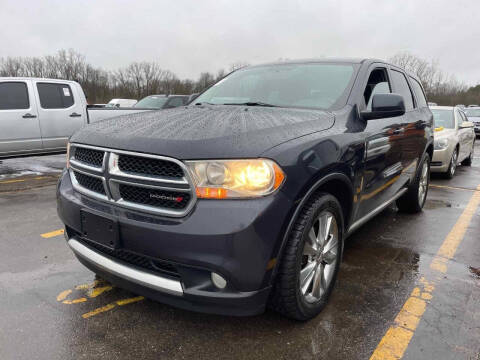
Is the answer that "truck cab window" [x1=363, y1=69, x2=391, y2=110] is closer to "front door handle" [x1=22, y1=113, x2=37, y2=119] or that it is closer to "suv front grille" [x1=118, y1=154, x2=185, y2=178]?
"suv front grille" [x1=118, y1=154, x2=185, y2=178]

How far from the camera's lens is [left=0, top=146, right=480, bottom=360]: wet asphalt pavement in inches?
86.0

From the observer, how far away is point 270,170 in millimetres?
1938

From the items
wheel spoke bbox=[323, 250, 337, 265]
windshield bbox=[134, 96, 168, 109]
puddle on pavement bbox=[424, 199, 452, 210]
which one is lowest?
puddle on pavement bbox=[424, 199, 452, 210]

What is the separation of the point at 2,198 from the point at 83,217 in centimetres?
415

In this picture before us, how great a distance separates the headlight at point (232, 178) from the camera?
191cm

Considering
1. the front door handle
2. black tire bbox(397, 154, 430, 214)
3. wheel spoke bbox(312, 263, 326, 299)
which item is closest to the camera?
wheel spoke bbox(312, 263, 326, 299)

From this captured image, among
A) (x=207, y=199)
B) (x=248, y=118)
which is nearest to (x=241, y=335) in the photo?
(x=207, y=199)

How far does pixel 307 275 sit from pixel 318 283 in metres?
0.16

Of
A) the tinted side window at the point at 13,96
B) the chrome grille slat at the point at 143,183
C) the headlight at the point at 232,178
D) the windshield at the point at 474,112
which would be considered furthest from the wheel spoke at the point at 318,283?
the windshield at the point at 474,112

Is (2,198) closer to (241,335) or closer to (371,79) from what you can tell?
(241,335)

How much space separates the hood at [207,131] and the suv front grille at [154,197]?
21cm

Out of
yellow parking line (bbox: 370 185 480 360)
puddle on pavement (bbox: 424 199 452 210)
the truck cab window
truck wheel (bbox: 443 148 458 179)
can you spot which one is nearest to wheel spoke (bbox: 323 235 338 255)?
yellow parking line (bbox: 370 185 480 360)

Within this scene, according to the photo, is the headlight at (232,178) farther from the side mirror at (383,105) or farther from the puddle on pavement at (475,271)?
the puddle on pavement at (475,271)

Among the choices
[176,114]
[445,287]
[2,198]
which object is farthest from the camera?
[2,198]
